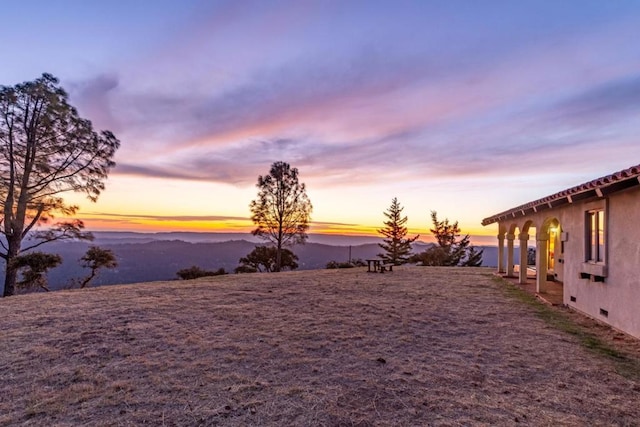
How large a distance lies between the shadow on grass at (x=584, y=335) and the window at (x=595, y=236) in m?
1.41

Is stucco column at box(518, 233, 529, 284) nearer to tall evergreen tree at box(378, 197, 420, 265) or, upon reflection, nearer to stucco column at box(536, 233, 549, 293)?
stucco column at box(536, 233, 549, 293)

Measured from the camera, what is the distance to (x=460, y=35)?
9227mm

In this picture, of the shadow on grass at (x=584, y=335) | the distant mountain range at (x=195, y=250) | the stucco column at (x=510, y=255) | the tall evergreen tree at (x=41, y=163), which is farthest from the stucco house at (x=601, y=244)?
the distant mountain range at (x=195, y=250)

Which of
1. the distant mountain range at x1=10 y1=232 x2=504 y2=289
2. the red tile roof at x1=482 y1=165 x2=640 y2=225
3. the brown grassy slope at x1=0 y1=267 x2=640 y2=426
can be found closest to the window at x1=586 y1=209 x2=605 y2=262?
the red tile roof at x1=482 y1=165 x2=640 y2=225

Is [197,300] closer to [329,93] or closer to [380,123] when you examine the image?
[329,93]

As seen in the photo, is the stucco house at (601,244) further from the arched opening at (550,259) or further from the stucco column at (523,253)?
the stucco column at (523,253)

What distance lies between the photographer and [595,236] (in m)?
6.81

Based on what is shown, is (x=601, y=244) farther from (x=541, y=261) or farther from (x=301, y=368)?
(x=301, y=368)

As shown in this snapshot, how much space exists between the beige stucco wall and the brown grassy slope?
111 cm

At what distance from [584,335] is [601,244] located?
210 centimetres

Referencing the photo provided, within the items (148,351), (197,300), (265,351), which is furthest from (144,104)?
(265,351)

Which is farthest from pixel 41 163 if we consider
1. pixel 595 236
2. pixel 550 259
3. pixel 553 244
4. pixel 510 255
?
pixel 550 259

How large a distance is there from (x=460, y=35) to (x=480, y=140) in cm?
591

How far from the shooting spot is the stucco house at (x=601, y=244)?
5277 millimetres
